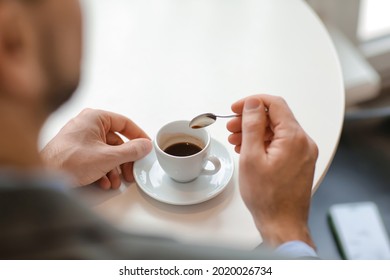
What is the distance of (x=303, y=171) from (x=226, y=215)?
4.9 inches

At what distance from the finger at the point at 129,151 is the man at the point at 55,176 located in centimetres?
16

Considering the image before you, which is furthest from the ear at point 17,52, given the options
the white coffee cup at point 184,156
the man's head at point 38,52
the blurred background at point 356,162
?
the blurred background at point 356,162

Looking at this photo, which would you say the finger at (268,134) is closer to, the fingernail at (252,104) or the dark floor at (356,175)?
the fingernail at (252,104)

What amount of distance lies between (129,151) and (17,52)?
358 millimetres

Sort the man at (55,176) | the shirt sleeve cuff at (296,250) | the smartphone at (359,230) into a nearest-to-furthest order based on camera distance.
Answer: the man at (55,176), the shirt sleeve cuff at (296,250), the smartphone at (359,230)

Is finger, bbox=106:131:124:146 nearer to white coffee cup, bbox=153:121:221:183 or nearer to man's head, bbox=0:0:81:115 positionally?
white coffee cup, bbox=153:121:221:183

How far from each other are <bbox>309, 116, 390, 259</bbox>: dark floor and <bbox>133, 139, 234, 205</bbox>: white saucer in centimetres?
39

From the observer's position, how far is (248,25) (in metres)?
1.16

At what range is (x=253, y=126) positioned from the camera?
82 centimetres

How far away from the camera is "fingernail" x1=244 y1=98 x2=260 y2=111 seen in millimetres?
848

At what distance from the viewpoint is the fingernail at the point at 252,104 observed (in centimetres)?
85

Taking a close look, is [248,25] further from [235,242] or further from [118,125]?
[235,242]

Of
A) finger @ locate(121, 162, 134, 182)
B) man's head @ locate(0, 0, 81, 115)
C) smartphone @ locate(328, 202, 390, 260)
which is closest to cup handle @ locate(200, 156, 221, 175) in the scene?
Result: finger @ locate(121, 162, 134, 182)

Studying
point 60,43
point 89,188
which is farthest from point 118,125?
point 60,43
